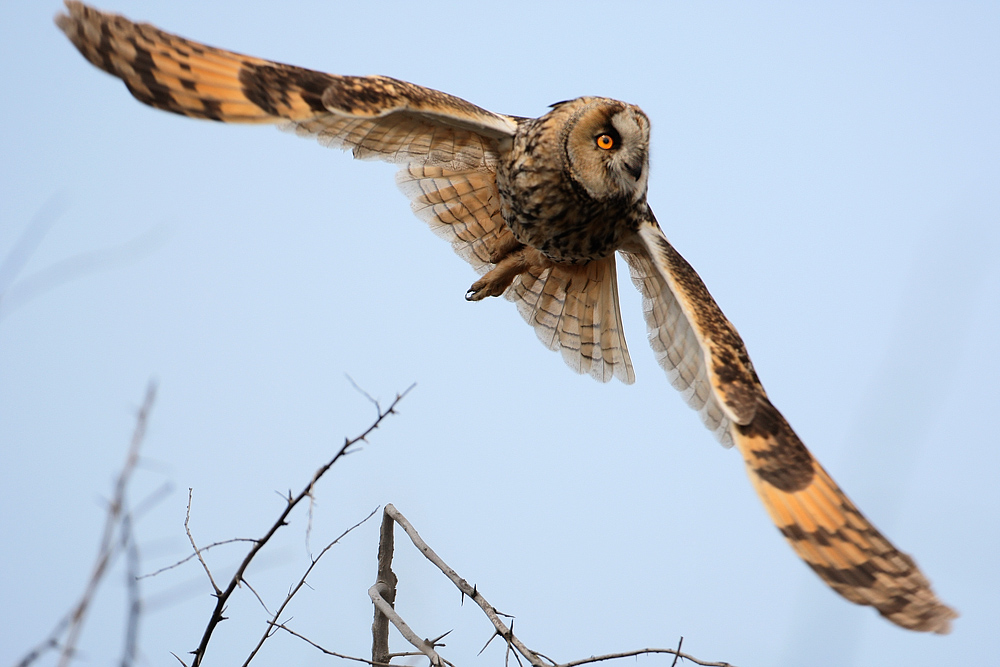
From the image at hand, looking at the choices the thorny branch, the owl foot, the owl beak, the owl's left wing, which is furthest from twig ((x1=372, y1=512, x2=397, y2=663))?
the owl beak

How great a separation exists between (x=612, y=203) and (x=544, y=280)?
719 mm

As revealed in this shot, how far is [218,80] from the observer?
2996 millimetres

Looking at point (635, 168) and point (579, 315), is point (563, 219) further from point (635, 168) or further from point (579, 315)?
point (579, 315)

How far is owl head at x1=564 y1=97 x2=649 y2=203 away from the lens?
11.9 ft

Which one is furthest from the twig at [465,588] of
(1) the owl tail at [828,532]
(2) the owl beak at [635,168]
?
(2) the owl beak at [635,168]

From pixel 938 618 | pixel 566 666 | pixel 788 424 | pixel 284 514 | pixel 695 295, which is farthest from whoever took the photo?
pixel 695 295

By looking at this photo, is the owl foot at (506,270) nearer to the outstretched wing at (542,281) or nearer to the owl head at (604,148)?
the outstretched wing at (542,281)

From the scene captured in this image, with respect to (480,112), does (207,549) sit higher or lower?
Result: lower

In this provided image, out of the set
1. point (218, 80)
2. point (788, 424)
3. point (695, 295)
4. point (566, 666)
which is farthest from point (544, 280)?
point (566, 666)

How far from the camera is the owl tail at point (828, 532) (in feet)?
8.88

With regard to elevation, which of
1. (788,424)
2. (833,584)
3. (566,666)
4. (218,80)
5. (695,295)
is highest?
(218,80)

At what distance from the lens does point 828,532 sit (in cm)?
292

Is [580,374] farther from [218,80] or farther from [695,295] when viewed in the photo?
[218,80]

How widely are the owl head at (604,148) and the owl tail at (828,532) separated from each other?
1053 millimetres
